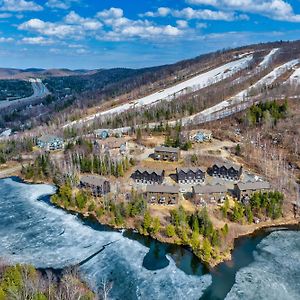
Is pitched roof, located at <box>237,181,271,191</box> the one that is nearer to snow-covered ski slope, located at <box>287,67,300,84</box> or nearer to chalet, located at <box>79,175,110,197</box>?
chalet, located at <box>79,175,110,197</box>

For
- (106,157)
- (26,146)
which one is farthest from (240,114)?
(26,146)

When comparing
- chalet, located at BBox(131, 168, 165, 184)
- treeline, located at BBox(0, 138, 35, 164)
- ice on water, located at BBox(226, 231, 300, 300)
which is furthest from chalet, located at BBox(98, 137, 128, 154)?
ice on water, located at BBox(226, 231, 300, 300)

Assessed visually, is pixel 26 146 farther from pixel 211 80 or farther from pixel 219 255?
pixel 211 80

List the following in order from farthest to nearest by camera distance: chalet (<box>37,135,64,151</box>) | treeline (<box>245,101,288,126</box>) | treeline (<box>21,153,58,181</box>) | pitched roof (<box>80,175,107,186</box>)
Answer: chalet (<box>37,135,64,151</box>)
treeline (<box>245,101,288,126</box>)
treeline (<box>21,153,58,181</box>)
pitched roof (<box>80,175,107,186</box>)

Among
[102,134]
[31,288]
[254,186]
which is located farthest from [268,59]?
[31,288]

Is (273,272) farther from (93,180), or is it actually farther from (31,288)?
(93,180)
